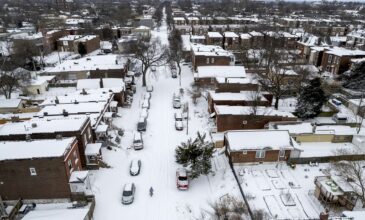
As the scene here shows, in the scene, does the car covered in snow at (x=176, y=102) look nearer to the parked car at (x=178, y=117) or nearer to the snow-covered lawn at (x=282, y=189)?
the parked car at (x=178, y=117)

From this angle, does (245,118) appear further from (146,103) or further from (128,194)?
(128,194)

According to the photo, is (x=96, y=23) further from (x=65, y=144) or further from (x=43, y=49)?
(x=65, y=144)

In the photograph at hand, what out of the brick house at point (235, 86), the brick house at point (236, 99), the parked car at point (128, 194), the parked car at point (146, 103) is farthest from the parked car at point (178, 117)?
the parked car at point (128, 194)

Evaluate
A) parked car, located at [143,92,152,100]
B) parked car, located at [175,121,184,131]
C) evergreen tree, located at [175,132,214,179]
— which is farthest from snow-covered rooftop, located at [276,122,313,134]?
parked car, located at [143,92,152,100]

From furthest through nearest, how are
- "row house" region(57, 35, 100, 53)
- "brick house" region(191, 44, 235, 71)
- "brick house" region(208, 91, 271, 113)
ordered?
1. "row house" region(57, 35, 100, 53)
2. "brick house" region(191, 44, 235, 71)
3. "brick house" region(208, 91, 271, 113)

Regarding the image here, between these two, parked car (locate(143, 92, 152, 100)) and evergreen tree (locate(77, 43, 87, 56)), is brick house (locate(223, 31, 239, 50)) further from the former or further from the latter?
evergreen tree (locate(77, 43, 87, 56))

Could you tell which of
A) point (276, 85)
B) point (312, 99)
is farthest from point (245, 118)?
point (312, 99)
